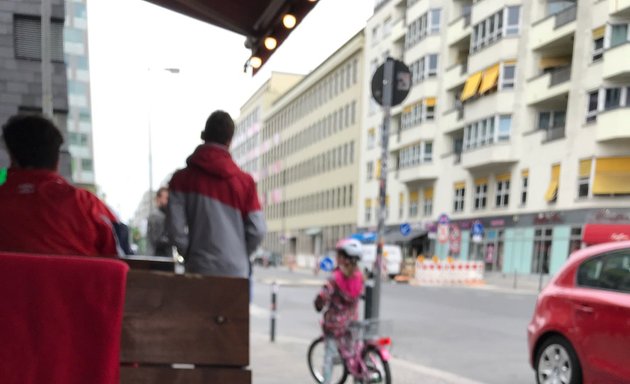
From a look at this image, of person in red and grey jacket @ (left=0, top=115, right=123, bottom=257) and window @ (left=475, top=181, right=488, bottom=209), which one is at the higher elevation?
window @ (left=475, top=181, right=488, bottom=209)

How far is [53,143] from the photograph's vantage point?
2.16 m

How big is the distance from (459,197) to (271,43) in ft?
103

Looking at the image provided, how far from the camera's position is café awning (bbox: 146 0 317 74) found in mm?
4609

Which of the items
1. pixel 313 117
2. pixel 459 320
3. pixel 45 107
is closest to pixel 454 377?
pixel 459 320

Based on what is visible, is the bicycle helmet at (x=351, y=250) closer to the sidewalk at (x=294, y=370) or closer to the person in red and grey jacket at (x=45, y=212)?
the sidewalk at (x=294, y=370)

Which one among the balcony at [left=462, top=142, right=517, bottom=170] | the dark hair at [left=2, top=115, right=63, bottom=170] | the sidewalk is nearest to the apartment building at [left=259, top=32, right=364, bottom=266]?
the balcony at [left=462, top=142, right=517, bottom=170]

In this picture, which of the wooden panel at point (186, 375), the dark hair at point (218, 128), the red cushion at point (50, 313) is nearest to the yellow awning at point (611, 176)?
the dark hair at point (218, 128)

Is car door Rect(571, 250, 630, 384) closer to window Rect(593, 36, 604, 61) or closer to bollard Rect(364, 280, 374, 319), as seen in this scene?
bollard Rect(364, 280, 374, 319)

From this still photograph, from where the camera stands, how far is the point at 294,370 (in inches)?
246

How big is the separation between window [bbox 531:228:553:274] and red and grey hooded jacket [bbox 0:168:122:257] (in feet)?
88.6

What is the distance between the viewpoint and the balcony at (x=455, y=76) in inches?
1364

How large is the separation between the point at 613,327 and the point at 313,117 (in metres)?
55.4

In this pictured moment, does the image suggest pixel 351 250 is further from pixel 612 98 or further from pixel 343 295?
pixel 612 98

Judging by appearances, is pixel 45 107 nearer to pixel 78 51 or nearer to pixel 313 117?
pixel 78 51
